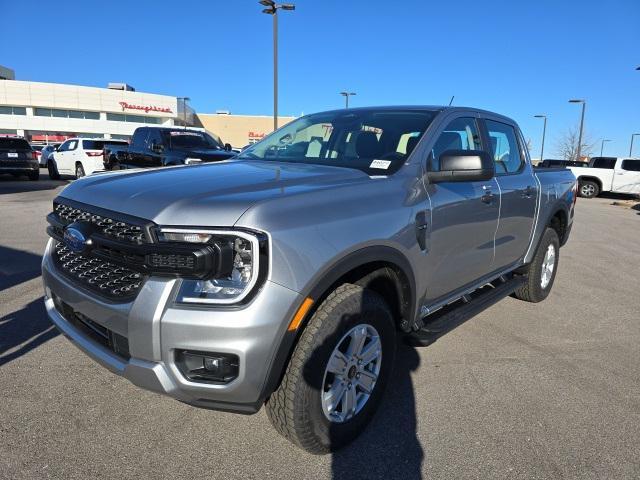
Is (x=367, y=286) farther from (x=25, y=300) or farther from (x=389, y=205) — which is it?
(x=25, y=300)

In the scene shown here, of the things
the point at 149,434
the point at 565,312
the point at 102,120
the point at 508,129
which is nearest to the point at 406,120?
the point at 508,129

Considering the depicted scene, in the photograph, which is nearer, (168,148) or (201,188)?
(201,188)

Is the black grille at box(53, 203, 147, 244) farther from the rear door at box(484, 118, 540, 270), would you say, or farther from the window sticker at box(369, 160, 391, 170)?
the rear door at box(484, 118, 540, 270)

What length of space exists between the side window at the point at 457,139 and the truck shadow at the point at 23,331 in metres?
3.26

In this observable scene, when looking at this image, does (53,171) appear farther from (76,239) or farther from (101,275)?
(101,275)

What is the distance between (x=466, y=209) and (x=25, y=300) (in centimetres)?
416

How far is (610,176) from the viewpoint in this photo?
20.5 meters

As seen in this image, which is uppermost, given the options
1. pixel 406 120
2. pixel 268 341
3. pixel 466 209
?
pixel 406 120

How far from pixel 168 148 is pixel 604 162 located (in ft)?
61.8

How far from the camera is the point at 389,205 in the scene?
2648 mm

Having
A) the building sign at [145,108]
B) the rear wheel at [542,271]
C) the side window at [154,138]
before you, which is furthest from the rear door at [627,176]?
the building sign at [145,108]

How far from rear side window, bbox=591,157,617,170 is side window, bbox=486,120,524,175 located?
19358mm

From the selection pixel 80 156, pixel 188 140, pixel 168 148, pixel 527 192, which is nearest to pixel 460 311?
pixel 527 192

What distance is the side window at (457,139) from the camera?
3188 mm
